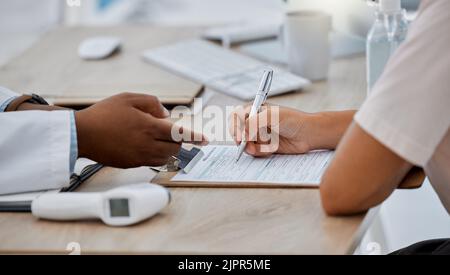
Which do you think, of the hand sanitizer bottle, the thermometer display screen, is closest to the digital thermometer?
the thermometer display screen

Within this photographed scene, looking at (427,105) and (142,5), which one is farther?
(142,5)

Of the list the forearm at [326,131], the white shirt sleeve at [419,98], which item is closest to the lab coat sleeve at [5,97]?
the forearm at [326,131]

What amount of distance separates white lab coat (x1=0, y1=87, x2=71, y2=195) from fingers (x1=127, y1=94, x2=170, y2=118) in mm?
95

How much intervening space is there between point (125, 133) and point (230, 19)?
306 centimetres

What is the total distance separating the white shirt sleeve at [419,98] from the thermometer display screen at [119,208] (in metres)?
0.31

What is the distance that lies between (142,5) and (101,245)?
5.32m

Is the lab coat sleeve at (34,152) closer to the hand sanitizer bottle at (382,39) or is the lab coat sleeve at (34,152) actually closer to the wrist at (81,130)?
the wrist at (81,130)

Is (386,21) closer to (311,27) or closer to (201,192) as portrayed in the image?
(311,27)

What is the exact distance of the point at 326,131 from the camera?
1203 mm

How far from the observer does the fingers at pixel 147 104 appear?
1117 millimetres

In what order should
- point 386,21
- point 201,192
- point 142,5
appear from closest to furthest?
1. point 201,192
2. point 386,21
3. point 142,5

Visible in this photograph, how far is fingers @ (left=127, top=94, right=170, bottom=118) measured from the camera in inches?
44.0

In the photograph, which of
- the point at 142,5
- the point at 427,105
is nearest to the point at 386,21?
the point at 427,105

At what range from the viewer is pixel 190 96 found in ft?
4.98
